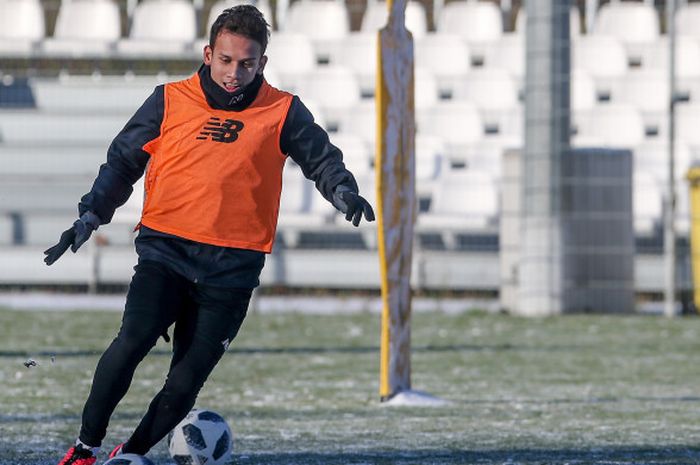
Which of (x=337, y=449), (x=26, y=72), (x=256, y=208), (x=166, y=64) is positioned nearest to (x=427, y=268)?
(x=166, y=64)

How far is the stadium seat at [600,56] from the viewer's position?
18.7 m

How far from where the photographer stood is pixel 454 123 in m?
17.4

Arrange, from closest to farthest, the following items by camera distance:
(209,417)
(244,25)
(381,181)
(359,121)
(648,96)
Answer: (244,25) < (209,417) < (381,181) < (359,121) < (648,96)

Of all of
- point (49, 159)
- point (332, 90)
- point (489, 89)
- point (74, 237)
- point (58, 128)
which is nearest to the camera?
point (74, 237)

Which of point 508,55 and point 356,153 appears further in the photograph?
point 508,55

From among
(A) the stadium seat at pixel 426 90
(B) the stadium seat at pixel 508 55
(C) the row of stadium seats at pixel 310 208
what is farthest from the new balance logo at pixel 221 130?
(B) the stadium seat at pixel 508 55

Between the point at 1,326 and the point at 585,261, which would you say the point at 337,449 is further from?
the point at 585,261

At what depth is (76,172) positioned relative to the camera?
15539 mm

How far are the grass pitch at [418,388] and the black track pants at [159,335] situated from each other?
0.71m

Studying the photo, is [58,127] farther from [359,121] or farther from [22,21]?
[22,21]

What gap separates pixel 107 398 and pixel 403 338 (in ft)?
10.2

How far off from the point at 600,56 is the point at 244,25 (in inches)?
586

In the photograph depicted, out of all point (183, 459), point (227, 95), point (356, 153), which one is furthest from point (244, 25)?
point (356, 153)

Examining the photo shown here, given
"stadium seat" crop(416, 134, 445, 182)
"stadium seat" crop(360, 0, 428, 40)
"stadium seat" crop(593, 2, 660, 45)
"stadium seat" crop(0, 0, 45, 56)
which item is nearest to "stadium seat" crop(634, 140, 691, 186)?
"stadium seat" crop(416, 134, 445, 182)
